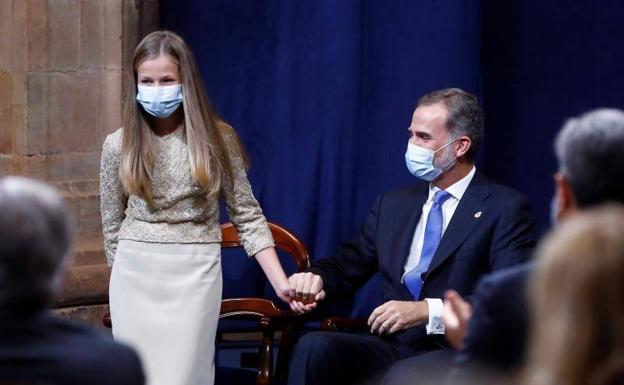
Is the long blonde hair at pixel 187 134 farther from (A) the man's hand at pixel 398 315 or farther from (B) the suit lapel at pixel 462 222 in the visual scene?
(B) the suit lapel at pixel 462 222

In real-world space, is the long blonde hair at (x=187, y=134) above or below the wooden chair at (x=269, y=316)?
above

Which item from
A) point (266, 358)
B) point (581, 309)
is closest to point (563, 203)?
point (581, 309)

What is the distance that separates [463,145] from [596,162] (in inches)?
78.8

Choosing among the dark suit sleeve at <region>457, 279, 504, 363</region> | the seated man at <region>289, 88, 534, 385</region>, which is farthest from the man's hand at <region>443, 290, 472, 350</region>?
the seated man at <region>289, 88, 534, 385</region>

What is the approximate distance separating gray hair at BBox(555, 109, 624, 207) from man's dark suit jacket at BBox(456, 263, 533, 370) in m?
0.18

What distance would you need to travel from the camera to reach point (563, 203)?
265 cm

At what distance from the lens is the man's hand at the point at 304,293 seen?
172 inches

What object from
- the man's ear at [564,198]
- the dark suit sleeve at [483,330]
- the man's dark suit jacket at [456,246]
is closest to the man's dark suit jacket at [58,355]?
the dark suit sleeve at [483,330]

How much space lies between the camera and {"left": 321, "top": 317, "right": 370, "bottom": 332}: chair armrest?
4.55 m

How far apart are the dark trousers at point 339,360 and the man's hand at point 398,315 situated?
165 millimetres

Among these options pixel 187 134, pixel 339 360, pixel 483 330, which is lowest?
pixel 339 360

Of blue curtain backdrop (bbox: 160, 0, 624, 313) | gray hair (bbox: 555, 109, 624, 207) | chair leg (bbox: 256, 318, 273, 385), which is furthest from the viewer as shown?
blue curtain backdrop (bbox: 160, 0, 624, 313)

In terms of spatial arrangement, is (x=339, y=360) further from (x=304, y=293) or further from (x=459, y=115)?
(x=459, y=115)

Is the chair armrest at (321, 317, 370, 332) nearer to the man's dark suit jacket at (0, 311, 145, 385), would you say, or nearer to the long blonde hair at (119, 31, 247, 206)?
the long blonde hair at (119, 31, 247, 206)
